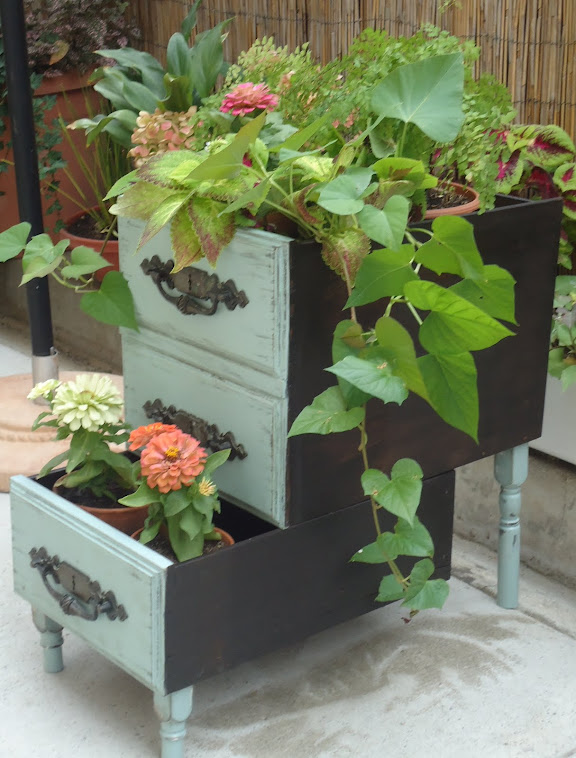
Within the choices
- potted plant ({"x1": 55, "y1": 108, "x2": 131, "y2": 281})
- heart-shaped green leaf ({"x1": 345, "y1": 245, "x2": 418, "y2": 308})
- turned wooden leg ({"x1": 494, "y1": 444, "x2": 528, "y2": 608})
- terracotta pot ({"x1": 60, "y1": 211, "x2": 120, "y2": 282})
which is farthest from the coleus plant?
potted plant ({"x1": 55, "y1": 108, "x2": 131, "y2": 281})

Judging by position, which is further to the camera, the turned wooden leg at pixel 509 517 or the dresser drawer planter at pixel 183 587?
the turned wooden leg at pixel 509 517

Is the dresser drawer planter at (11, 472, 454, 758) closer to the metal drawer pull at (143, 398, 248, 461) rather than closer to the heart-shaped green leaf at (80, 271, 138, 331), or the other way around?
the metal drawer pull at (143, 398, 248, 461)

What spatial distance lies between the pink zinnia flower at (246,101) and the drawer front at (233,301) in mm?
166

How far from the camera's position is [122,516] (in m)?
1.34

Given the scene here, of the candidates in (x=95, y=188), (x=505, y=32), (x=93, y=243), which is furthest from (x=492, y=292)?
(x=95, y=188)

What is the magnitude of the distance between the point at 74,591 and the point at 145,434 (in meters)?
0.21

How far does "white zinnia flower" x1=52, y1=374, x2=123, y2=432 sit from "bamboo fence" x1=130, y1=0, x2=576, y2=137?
0.71 m

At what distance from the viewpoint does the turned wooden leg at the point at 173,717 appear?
124cm

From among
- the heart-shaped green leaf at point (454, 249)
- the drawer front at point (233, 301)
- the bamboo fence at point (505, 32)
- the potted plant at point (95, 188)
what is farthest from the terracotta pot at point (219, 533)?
the potted plant at point (95, 188)

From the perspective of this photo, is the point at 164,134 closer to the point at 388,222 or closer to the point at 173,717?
the point at 388,222

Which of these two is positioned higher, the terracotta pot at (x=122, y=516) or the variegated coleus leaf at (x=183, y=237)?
the variegated coleus leaf at (x=183, y=237)

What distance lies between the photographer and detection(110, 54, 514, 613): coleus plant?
3.60 ft

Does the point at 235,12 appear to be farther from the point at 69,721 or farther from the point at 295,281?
the point at 69,721

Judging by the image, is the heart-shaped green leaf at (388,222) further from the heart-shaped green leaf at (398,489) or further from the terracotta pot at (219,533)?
the terracotta pot at (219,533)
